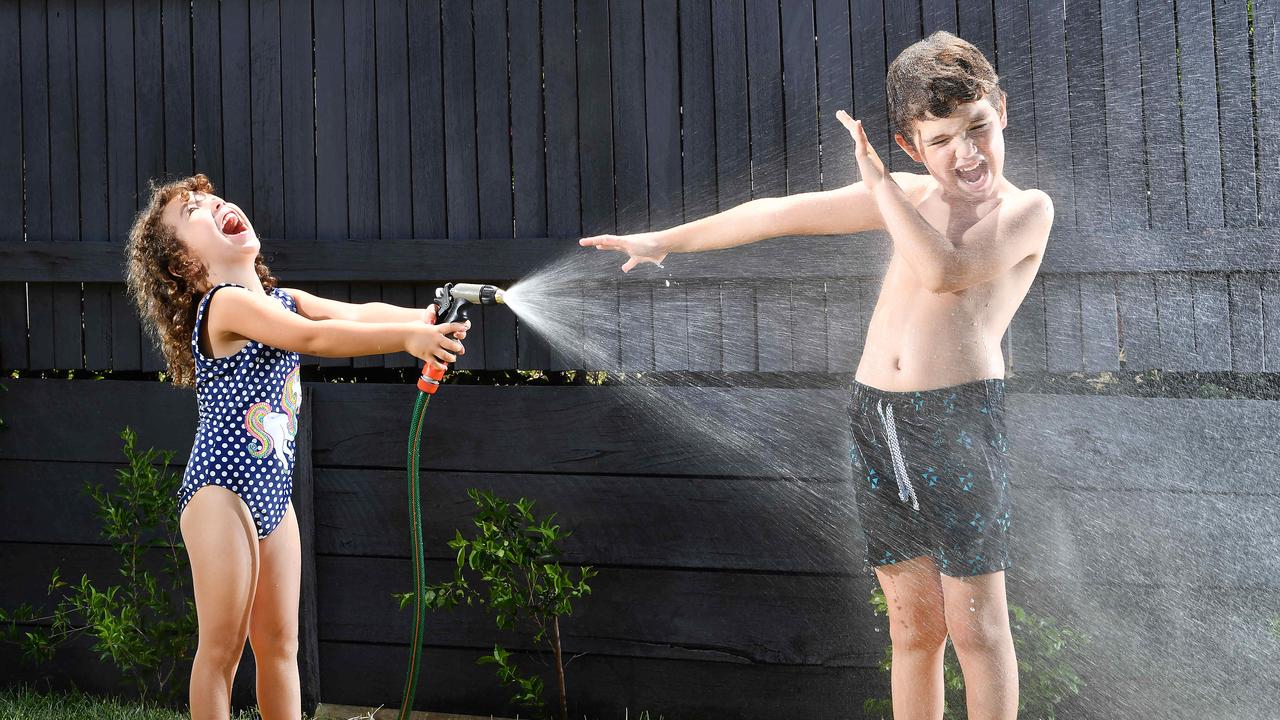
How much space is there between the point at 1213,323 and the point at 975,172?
1.09m

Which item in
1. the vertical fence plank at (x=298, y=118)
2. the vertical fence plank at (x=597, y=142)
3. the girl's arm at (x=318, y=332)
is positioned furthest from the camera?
the vertical fence plank at (x=298, y=118)

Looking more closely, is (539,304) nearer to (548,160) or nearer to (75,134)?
(548,160)

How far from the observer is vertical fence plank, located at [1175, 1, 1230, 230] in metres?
2.66

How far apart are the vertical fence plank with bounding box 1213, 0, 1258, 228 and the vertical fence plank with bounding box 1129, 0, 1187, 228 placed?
105mm

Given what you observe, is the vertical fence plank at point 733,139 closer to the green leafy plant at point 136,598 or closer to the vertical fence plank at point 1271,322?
the vertical fence plank at point 1271,322

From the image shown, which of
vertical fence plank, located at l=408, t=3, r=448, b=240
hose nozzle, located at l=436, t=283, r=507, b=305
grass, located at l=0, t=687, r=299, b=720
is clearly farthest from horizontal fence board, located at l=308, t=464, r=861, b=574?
hose nozzle, located at l=436, t=283, r=507, b=305

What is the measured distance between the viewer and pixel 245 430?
7.77ft

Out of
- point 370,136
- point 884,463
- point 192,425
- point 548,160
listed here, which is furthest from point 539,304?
point 884,463

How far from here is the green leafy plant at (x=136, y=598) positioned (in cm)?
331

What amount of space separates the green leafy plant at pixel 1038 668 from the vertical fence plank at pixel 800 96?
4.01 feet

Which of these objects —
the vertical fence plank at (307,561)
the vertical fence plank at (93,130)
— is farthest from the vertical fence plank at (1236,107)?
the vertical fence plank at (93,130)

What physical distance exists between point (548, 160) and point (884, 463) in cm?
159

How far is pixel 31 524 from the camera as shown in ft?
12.0

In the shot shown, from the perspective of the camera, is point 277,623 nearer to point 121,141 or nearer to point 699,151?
point 699,151
